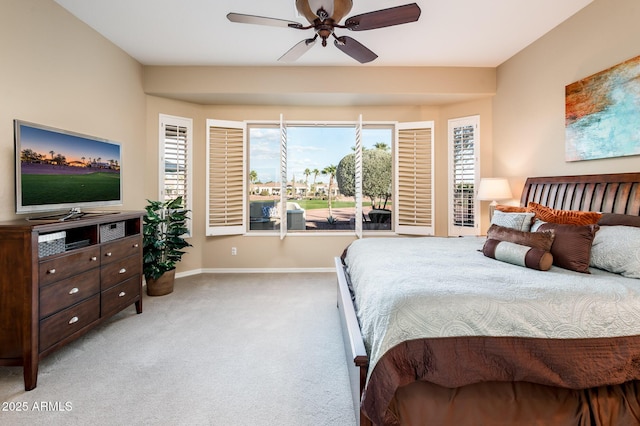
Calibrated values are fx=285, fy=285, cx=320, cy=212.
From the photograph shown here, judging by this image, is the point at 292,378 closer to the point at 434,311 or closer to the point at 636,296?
the point at 434,311

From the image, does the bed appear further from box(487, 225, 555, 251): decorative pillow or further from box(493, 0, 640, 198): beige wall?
box(493, 0, 640, 198): beige wall

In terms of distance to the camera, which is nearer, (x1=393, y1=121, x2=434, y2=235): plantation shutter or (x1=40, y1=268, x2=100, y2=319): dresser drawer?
(x1=40, y1=268, x2=100, y2=319): dresser drawer

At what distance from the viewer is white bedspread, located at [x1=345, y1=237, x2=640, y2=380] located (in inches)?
50.6

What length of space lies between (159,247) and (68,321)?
1524mm

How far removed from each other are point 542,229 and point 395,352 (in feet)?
5.53

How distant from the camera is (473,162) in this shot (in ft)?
14.1

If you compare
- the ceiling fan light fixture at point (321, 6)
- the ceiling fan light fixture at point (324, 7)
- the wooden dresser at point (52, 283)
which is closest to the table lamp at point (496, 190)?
the ceiling fan light fixture at point (324, 7)

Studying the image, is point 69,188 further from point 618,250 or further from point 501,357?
point 618,250

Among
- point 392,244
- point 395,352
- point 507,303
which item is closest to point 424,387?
point 395,352

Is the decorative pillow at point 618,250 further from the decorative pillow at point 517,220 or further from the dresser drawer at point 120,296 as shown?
the dresser drawer at point 120,296

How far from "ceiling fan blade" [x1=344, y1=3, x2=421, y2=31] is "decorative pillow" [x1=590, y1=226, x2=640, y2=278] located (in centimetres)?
200

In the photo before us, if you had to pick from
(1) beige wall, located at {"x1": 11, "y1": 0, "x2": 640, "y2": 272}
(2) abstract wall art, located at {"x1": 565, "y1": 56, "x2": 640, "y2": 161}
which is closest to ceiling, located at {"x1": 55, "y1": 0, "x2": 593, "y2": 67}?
(1) beige wall, located at {"x1": 11, "y1": 0, "x2": 640, "y2": 272}

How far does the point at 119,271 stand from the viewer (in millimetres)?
2740

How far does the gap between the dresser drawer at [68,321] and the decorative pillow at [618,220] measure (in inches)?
164
